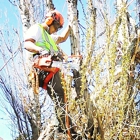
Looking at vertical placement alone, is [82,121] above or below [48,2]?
below

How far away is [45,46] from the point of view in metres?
3.24

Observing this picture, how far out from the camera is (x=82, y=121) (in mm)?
2693

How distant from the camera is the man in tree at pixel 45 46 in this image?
3047mm

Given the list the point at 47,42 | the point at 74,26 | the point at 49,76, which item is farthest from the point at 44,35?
the point at 49,76

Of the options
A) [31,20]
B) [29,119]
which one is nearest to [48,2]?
[31,20]

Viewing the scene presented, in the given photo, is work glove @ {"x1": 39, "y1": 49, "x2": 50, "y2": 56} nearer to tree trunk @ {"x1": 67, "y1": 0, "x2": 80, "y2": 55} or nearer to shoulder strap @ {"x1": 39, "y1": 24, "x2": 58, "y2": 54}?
shoulder strap @ {"x1": 39, "y1": 24, "x2": 58, "y2": 54}

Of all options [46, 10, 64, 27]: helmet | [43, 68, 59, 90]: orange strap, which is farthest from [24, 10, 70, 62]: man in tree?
[43, 68, 59, 90]: orange strap

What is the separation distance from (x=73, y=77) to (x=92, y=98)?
0.33 meters

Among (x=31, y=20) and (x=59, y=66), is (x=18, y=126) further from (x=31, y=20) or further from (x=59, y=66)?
(x=59, y=66)

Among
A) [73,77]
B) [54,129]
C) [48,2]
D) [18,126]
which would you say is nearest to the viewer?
[73,77]

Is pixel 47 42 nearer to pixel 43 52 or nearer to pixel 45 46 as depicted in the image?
pixel 45 46

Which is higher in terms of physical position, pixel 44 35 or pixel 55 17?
pixel 55 17

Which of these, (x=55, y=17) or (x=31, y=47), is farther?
(x=55, y=17)

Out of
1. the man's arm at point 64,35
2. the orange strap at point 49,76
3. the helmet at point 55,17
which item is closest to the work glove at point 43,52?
the orange strap at point 49,76
